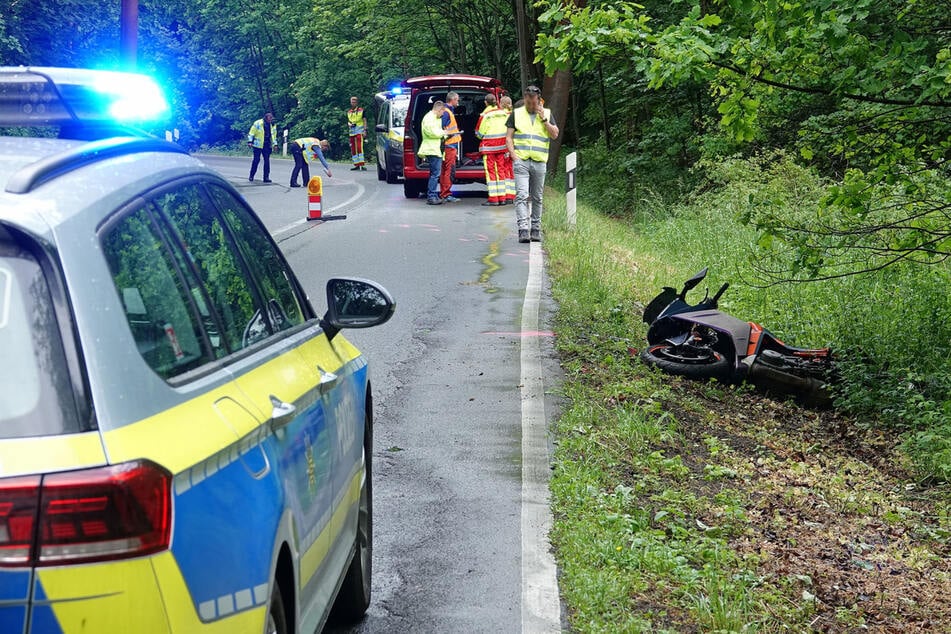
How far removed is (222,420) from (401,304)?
9.71 metres

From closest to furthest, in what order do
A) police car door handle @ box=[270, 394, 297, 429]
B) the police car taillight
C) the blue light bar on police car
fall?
the police car taillight → police car door handle @ box=[270, 394, 297, 429] → the blue light bar on police car

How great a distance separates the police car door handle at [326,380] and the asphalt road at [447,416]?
117 cm

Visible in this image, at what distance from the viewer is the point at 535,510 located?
19.5ft

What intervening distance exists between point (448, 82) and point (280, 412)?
2386cm

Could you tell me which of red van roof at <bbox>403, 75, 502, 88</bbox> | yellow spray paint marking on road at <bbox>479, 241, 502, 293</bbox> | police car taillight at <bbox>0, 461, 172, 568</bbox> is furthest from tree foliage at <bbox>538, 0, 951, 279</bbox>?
red van roof at <bbox>403, 75, 502, 88</bbox>

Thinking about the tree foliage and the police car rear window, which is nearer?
the police car rear window

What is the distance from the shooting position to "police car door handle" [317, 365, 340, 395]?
3.61 m

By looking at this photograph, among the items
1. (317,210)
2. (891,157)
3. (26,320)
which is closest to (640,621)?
(26,320)

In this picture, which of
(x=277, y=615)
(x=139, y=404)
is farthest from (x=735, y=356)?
(x=139, y=404)

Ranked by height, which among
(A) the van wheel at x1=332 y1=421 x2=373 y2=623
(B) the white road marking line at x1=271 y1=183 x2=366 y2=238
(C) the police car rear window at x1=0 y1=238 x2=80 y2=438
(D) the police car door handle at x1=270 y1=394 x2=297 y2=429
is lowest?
(B) the white road marking line at x1=271 y1=183 x2=366 y2=238

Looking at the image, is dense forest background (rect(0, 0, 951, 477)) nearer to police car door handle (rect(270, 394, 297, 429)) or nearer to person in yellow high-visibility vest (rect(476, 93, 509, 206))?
person in yellow high-visibility vest (rect(476, 93, 509, 206))

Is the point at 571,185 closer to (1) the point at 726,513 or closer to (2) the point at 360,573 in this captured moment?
(1) the point at 726,513

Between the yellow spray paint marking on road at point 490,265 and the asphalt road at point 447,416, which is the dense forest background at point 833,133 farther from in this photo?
the yellow spray paint marking on road at point 490,265

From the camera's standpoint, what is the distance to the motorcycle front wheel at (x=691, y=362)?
9406mm
